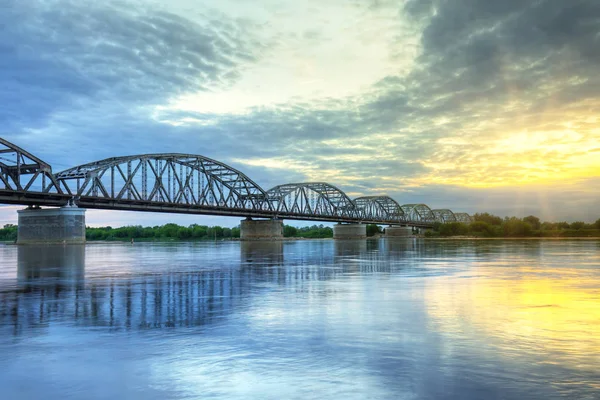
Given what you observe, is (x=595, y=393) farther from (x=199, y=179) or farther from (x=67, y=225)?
(x=199, y=179)

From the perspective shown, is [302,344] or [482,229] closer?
[302,344]

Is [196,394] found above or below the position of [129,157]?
below

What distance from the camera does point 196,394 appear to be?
23.2 ft

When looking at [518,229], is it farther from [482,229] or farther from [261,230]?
[261,230]

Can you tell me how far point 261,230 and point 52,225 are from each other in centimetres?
8056

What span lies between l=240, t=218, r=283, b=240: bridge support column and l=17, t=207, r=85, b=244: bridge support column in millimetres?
73708

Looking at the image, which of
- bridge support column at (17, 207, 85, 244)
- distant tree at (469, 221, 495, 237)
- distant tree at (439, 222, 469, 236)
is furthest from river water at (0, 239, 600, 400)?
distant tree at (439, 222, 469, 236)

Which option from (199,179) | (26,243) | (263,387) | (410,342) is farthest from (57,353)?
(199,179)

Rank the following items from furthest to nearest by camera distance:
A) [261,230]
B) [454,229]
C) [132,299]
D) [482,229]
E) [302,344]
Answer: [454,229] < [482,229] < [261,230] < [132,299] < [302,344]

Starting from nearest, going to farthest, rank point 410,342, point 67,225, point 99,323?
point 410,342 → point 99,323 → point 67,225

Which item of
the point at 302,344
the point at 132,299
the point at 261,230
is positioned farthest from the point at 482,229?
the point at 302,344

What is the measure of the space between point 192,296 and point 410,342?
970 cm

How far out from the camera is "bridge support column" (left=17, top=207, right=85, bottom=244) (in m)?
105

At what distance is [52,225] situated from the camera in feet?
346
